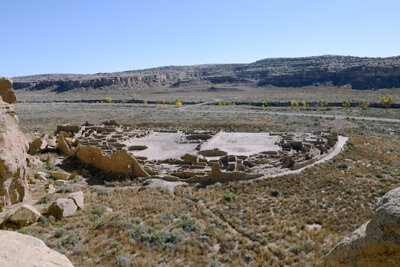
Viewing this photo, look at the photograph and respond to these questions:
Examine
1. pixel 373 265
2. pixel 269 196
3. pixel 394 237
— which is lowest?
pixel 269 196

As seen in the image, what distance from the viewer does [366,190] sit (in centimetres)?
1827

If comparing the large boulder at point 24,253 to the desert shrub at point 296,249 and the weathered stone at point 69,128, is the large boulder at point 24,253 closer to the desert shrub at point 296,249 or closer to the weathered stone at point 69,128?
the desert shrub at point 296,249

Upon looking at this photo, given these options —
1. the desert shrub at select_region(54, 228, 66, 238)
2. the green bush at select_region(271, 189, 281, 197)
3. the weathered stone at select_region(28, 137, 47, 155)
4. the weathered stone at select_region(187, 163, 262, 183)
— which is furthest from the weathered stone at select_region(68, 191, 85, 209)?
the weathered stone at select_region(28, 137, 47, 155)

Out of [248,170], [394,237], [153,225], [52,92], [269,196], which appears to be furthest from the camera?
[52,92]

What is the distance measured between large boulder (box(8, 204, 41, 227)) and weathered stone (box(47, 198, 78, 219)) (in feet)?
2.39

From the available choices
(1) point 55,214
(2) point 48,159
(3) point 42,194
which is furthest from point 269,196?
(2) point 48,159

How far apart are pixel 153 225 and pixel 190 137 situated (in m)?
22.6

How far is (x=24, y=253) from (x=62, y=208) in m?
8.92

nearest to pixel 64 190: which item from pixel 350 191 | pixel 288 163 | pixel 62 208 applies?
pixel 62 208

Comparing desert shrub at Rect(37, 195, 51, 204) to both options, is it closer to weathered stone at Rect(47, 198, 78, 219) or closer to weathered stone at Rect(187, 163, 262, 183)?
weathered stone at Rect(47, 198, 78, 219)

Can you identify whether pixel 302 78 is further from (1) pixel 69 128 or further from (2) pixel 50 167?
(2) pixel 50 167

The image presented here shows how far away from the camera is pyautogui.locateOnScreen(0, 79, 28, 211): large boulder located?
13.8 meters

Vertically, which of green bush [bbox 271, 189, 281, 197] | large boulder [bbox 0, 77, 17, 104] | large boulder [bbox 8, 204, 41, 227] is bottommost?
green bush [bbox 271, 189, 281, 197]

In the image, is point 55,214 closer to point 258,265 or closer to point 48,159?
point 258,265
